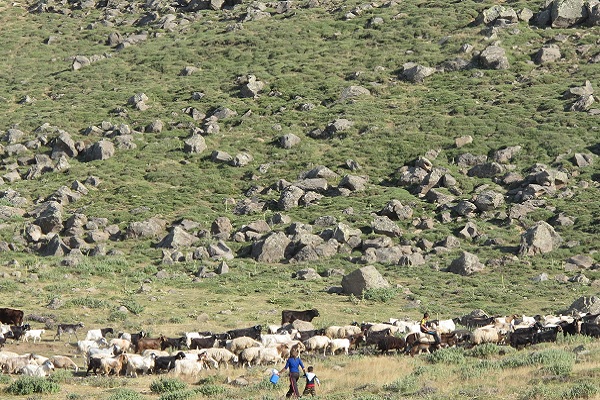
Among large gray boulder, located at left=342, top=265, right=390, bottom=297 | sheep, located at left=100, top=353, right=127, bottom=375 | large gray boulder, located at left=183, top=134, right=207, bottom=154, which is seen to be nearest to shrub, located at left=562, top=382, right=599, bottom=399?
sheep, located at left=100, top=353, right=127, bottom=375

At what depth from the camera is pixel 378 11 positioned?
9412cm

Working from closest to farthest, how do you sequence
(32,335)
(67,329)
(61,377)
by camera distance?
(61,377) < (32,335) < (67,329)

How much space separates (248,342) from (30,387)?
25.5 feet

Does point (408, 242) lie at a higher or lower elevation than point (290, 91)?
lower

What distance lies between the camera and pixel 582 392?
1633cm

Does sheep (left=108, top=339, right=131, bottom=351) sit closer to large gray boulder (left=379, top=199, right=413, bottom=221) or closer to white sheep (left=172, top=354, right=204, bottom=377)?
white sheep (left=172, top=354, right=204, bottom=377)

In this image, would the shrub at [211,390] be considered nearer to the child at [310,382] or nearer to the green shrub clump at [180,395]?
the green shrub clump at [180,395]

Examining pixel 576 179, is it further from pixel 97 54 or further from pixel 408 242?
pixel 97 54

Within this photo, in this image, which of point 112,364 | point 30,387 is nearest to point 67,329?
point 112,364

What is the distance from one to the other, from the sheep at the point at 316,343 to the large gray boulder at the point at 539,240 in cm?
2317

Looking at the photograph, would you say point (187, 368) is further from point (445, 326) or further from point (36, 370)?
point (445, 326)

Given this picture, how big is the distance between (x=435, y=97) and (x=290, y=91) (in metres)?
14.2

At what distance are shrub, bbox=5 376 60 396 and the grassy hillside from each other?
0.90m

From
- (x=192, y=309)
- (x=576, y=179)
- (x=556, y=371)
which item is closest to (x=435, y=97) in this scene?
(x=576, y=179)
